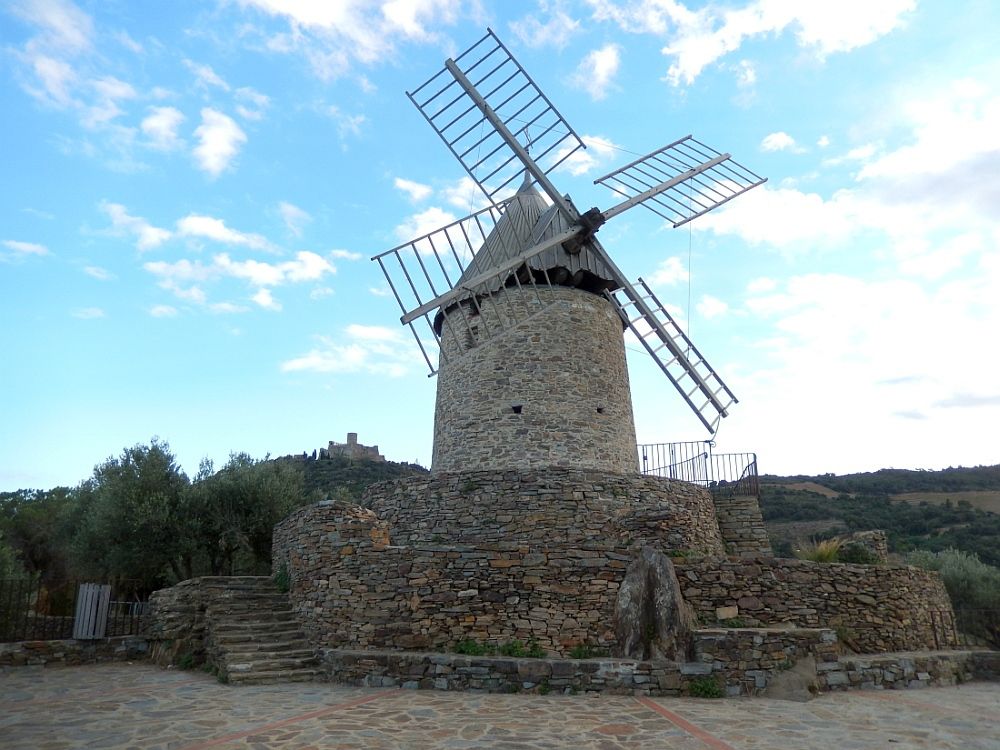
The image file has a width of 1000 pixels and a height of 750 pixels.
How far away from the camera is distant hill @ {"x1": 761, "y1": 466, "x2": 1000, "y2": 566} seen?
24953mm

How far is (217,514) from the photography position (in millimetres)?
14648

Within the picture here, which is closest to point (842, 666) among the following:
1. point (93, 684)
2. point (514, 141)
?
point (93, 684)

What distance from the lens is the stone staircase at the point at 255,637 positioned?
27.8ft

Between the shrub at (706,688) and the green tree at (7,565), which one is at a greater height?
the green tree at (7,565)

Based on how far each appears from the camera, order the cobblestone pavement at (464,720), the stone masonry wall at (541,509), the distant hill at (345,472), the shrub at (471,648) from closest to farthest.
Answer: the cobblestone pavement at (464,720) → the shrub at (471,648) → the stone masonry wall at (541,509) → the distant hill at (345,472)

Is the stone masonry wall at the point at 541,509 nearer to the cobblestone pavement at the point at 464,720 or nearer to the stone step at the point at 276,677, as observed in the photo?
the stone step at the point at 276,677

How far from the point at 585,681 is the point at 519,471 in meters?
3.79

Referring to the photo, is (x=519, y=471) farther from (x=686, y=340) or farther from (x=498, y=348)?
(x=686, y=340)

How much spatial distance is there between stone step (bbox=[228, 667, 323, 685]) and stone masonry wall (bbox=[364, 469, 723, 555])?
252cm

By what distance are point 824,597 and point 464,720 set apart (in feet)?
17.8

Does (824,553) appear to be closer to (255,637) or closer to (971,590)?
(971,590)

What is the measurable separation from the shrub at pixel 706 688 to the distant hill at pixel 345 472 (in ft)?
63.6

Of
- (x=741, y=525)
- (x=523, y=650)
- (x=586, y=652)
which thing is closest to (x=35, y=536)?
(x=523, y=650)

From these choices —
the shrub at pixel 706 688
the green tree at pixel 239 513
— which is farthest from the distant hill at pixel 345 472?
the shrub at pixel 706 688
